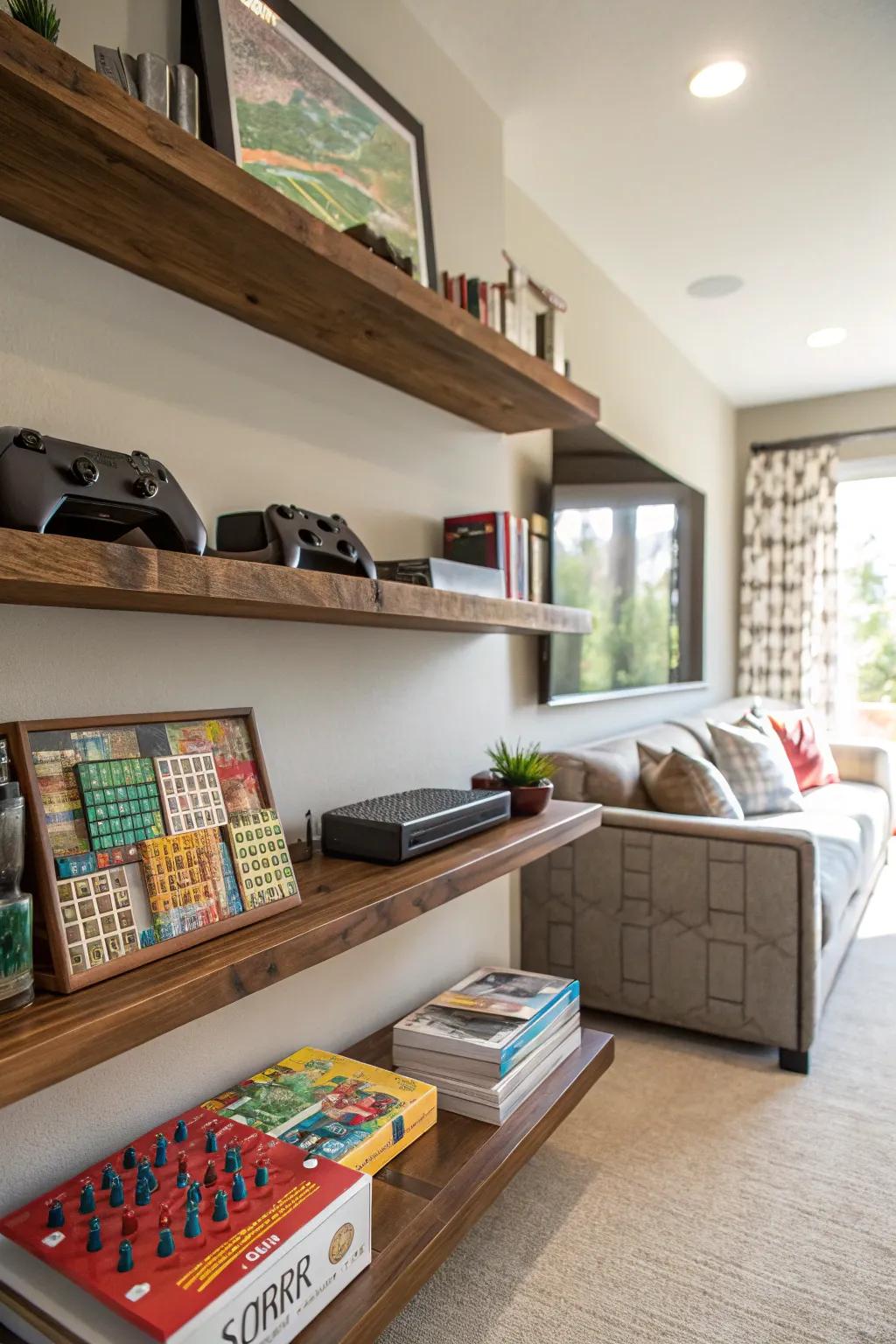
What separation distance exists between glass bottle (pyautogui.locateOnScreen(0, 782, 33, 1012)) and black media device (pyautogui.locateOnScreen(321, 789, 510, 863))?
0.62m

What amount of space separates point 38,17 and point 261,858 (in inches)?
39.2

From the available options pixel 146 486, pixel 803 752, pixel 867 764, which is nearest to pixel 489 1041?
pixel 146 486

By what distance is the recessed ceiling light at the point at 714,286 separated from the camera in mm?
3408

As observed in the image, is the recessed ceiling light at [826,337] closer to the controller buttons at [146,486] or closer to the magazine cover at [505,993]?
the magazine cover at [505,993]

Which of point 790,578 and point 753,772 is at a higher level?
point 790,578

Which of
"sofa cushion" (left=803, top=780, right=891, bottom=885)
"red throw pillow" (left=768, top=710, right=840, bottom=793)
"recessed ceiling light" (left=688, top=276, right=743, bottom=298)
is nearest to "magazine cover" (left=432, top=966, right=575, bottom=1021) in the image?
"sofa cushion" (left=803, top=780, right=891, bottom=885)

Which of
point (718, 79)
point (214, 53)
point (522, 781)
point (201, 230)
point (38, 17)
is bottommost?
point (522, 781)

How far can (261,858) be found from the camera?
3.84 ft

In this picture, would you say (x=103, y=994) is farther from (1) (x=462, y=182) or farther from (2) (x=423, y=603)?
(1) (x=462, y=182)

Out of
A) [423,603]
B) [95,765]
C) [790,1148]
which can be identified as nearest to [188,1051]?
[95,765]

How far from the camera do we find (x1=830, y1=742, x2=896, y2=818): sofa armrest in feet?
14.1

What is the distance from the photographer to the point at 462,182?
2078mm

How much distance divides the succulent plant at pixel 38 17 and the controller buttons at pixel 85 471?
1.44ft

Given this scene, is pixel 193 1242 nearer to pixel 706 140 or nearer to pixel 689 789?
pixel 689 789
